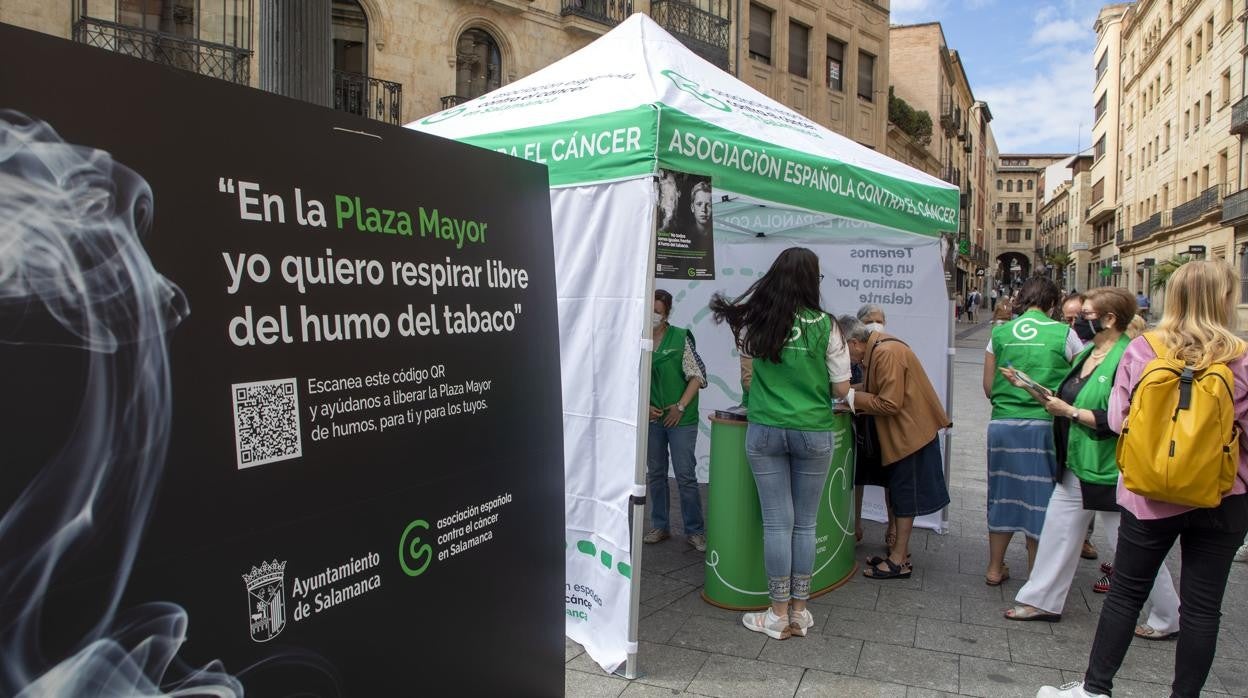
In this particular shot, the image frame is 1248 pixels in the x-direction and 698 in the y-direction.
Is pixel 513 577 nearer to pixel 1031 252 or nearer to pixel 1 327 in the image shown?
pixel 1 327

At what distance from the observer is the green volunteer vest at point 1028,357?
4.55m

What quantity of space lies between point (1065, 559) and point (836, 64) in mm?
26753

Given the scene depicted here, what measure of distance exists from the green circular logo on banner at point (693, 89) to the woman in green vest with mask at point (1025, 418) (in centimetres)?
209

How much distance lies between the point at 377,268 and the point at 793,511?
2740 millimetres

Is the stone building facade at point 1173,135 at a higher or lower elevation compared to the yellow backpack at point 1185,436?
higher

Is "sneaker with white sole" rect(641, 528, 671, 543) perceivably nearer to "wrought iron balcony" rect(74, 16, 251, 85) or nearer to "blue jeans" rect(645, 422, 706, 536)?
"blue jeans" rect(645, 422, 706, 536)

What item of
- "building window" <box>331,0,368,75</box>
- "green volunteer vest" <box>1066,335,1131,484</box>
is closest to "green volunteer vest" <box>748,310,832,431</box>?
"green volunteer vest" <box>1066,335,1131,484</box>

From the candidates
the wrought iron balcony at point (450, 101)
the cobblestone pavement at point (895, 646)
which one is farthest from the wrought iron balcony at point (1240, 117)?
the cobblestone pavement at point (895, 646)

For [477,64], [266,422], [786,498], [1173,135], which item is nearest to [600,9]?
[477,64]

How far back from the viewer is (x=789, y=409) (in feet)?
13.1

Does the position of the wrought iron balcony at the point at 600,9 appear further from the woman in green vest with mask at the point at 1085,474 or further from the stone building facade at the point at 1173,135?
the stone building facade at the point at 1173,135

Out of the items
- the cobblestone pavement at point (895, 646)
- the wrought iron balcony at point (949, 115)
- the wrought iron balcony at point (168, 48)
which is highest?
the wrought iron balcony at point (949, 115)

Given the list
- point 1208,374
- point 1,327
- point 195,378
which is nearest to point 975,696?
point 1208,374

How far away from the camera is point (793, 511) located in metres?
4.20
